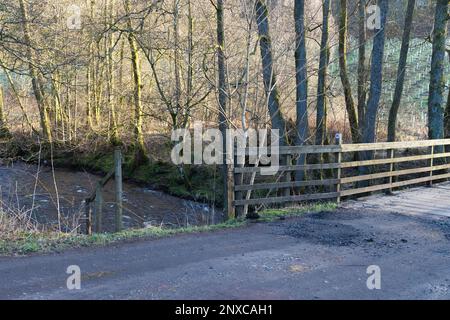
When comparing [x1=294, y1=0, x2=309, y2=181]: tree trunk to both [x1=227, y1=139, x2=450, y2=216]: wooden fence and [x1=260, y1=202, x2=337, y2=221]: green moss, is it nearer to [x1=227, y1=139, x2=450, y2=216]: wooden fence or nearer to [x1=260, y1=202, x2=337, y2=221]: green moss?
[x1=227, y1=139, x2=450, y2=216]: wooden fence

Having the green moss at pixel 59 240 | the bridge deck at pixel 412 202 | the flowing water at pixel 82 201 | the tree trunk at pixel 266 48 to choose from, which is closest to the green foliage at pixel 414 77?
the bridge deck at pixel 412 202

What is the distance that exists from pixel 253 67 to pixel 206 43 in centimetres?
400

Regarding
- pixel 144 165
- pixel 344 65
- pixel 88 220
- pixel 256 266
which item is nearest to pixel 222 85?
pixel 88 220

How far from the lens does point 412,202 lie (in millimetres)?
11188

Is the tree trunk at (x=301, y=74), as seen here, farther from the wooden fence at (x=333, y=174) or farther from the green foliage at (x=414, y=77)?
the green foliage at (x=414, y=77)

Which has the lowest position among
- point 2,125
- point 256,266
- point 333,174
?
point 256,266

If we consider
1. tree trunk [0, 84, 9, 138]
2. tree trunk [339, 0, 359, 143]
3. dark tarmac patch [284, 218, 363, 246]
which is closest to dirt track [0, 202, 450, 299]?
dark tarmac patch [284, 218, 363, 246]

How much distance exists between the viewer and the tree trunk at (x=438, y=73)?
603 inches

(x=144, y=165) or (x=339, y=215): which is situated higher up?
(x=144, y=165)

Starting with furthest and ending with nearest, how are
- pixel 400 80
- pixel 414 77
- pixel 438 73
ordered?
1. pixel 414 77
2. pixel 400 80
3. pixel 438 73

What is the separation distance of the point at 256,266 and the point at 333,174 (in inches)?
400

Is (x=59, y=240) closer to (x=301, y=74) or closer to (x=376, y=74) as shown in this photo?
(x=301, y=74)

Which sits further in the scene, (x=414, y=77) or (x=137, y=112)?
(x=414, y=77)

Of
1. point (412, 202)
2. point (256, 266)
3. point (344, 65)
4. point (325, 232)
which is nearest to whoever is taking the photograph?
point (256, 266)
